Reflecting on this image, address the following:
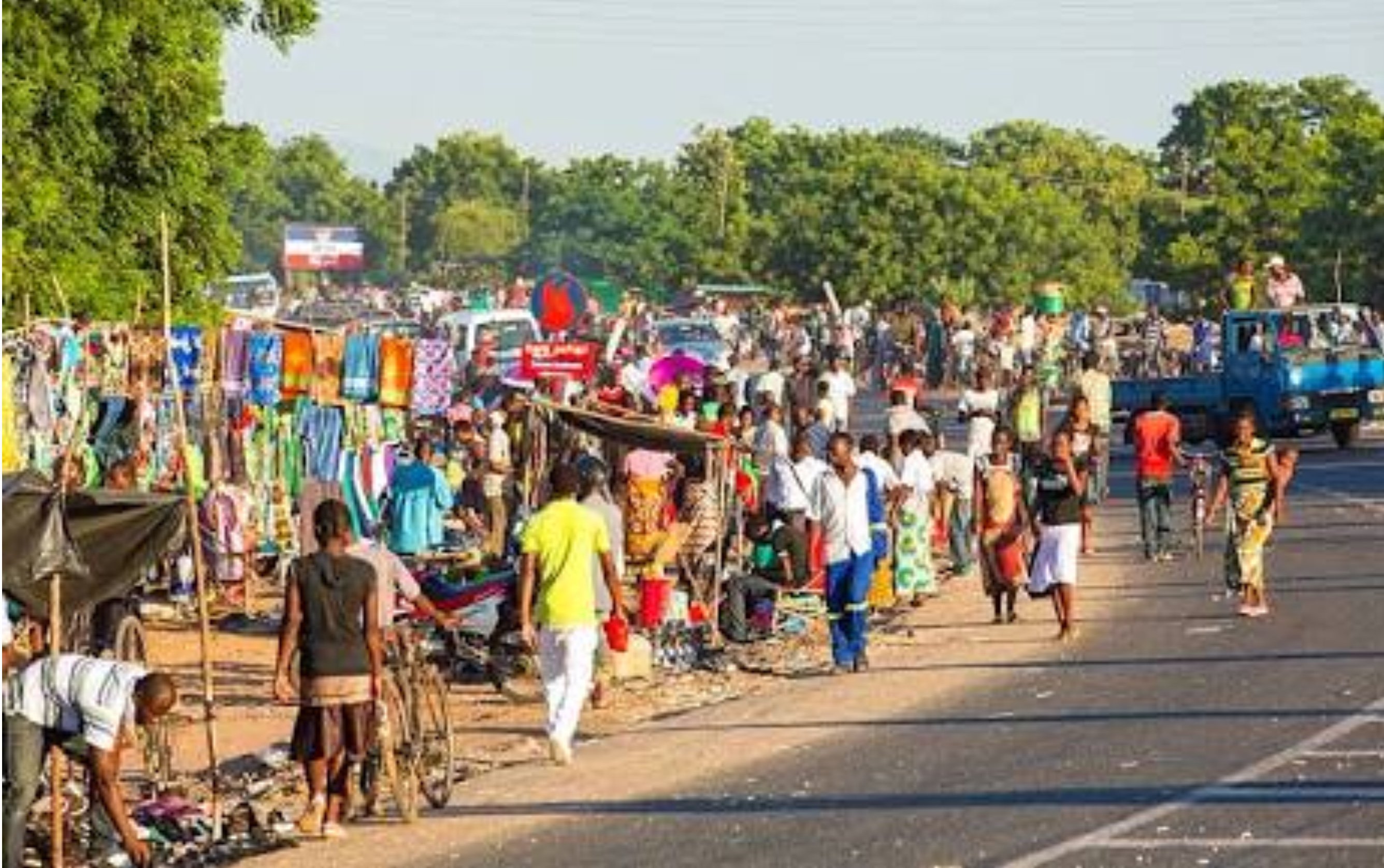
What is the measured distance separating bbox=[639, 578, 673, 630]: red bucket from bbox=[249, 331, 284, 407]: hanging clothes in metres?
5.37

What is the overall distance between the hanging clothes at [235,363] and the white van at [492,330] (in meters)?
24.7

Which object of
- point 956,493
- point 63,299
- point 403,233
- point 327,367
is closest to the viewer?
point 63,299

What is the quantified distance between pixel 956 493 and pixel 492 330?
25.6 meters

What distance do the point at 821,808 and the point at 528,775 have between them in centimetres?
297

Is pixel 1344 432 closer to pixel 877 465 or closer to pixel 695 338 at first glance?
pixel 695 338

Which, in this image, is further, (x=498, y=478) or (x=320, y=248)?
(x=320, y=248)

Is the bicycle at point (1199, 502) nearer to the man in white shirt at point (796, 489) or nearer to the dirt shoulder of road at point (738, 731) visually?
the dirt shoulder of road at point (738, 731)

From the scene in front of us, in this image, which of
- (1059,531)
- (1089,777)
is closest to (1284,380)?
(1059,531)

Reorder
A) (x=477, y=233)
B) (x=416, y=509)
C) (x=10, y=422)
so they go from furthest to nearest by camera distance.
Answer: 1. (x=477, y=233)
2. (x=416, y=509)
3. (x=10, y=422)

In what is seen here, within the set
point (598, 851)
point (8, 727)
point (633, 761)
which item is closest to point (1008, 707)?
point (633, 761)

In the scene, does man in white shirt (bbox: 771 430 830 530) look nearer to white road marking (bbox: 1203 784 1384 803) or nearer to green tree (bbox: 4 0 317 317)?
green tree (bbox: 4 0 317 317)

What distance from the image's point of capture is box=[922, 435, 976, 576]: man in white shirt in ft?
111

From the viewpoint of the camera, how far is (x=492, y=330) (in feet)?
193

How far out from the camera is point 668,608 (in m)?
28.1
